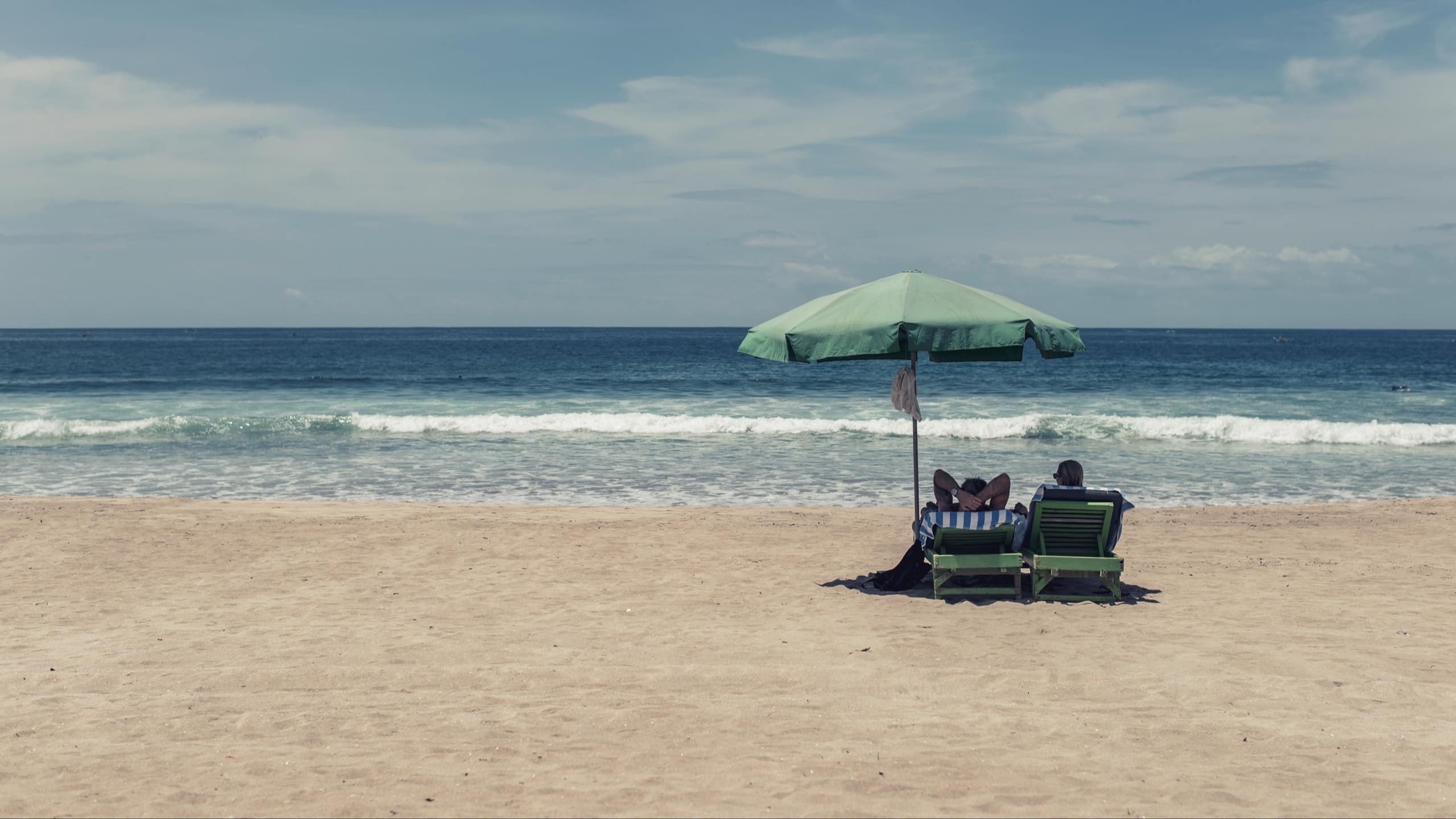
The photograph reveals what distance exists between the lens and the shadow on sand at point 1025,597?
7668mm

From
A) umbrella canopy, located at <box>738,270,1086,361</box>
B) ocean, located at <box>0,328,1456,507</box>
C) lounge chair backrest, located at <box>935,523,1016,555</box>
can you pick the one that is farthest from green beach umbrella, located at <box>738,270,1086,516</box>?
ocean, located at <box>0,328,1456,507</box>

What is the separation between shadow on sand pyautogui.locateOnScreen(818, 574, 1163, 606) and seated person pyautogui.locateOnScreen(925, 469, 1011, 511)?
0.66 metres

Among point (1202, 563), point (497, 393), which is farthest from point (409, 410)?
point (1202, 563)

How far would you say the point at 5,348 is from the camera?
8438 cm

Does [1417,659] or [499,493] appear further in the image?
[499,493]

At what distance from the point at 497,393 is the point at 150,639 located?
30149 millimetres

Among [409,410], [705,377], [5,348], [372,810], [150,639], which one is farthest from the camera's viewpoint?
[5,348]

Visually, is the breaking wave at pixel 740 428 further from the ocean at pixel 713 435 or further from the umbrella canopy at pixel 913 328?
the umbrella canopy at pixel 913 328

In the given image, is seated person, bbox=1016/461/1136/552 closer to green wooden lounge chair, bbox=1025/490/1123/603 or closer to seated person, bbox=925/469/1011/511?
green wooden lounge chair, bbox=1025/490/1123/603

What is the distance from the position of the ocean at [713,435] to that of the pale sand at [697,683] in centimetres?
484

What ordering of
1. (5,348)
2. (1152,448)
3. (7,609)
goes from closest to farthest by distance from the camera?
(7,609), (1152,448), (5,348)

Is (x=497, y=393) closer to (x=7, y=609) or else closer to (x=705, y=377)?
(x=705, y=377)

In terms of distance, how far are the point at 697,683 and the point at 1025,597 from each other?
10.6 ft

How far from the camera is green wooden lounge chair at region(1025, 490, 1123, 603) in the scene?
24.5 ft
